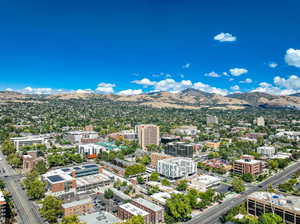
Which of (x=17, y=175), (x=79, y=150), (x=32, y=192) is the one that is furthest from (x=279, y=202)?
(x=79, y=150)

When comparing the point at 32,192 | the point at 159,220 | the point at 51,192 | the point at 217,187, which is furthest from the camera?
the point at 217,187

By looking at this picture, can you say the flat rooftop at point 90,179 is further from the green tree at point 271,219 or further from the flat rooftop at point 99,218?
the green tree at point 271,219

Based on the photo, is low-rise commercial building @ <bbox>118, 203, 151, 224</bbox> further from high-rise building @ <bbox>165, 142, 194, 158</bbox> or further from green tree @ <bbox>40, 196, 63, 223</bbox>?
high-rise building @ <bbox>165, 142, 194, 158</bbox>

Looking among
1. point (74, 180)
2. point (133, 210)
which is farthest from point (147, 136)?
point (133, 210)

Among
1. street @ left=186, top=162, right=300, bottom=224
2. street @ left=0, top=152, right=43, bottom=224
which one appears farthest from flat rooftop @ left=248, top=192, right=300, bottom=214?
street @ left=0, top=152, right=43, bottom=224

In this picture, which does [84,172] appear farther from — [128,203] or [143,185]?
[128,203]

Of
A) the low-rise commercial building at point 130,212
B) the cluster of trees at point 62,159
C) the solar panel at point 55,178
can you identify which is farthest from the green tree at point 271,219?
the cluster of trees at point 62,159
